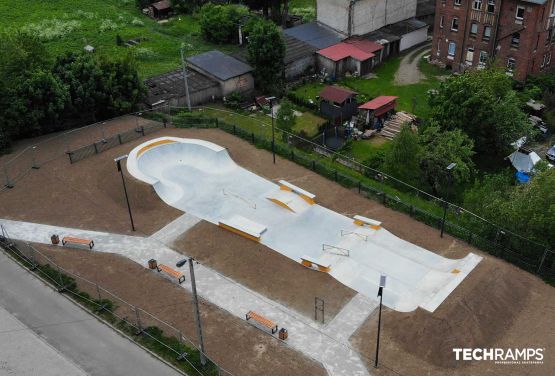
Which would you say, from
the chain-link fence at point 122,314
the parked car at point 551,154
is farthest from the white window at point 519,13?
the chain-link fence at point 122,314

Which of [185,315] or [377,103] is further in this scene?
[377,103]

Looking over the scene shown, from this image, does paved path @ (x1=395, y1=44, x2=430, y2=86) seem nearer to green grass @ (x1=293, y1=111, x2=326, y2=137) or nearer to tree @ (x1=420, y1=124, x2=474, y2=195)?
green grass @ (x1=293, y1=111, x2=326, y2=137)

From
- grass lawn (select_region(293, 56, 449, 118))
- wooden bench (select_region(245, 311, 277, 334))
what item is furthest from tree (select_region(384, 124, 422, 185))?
wooden bench (select_region(245, 311, 277, 334))

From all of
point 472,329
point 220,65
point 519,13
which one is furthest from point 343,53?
point 472,329

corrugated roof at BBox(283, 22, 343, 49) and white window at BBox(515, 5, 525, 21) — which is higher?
white window at BBox(515, 5, 525, 21)

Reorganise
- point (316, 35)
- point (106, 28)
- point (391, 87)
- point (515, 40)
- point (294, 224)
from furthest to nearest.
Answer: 1. point (106, 28)
2. point (316, 35)
3. point (391, 87)
4. point (515, 40)
5. point (294, 224)

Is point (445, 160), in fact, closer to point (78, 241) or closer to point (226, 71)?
point (226, 71)

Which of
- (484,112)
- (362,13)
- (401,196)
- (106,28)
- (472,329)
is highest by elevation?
(362,13)
